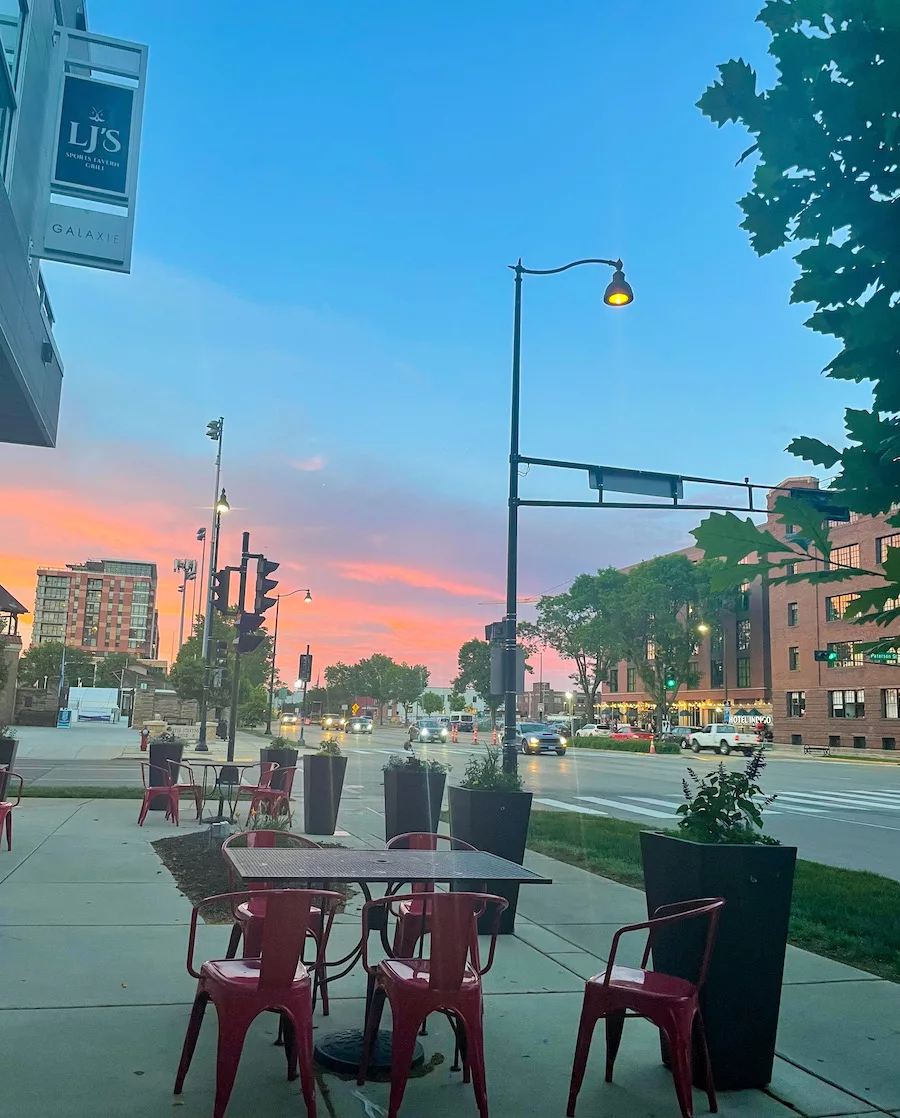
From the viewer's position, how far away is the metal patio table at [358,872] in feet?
14.8

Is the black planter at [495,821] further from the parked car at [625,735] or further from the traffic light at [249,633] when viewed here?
the parked car at [625,735]

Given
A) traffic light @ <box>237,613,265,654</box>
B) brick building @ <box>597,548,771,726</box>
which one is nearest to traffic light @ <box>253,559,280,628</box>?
traffic light @ <box>237,613,265,654</box>

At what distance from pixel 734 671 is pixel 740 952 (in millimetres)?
83528

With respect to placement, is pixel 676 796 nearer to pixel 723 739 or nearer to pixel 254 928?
pixel 254 928

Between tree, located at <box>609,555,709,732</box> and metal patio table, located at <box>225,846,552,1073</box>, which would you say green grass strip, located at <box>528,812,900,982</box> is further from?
tree, located at <box>609,555,709,732</box>

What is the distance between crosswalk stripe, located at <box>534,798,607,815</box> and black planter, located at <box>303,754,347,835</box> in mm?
6391

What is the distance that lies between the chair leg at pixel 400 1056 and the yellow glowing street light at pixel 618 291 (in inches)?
543

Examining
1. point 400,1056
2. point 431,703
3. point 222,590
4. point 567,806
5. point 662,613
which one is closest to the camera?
point 400,1056

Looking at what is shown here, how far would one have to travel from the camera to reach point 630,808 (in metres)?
19.3

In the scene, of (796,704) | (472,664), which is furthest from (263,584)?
(472,664)

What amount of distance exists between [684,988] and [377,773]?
74.1ft

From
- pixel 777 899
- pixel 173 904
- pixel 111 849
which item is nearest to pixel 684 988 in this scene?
pixel 777 899

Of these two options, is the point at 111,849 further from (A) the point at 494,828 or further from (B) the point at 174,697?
(B) the point at 174,697

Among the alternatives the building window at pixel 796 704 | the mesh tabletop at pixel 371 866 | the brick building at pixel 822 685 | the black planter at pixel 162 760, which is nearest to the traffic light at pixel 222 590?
the black planter at pixel 162 760
